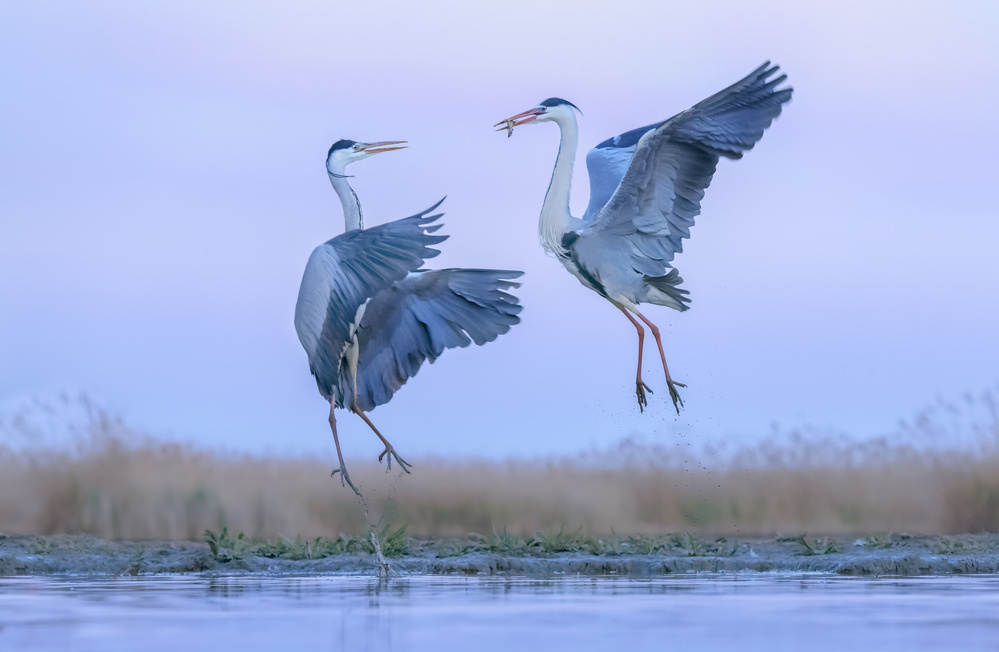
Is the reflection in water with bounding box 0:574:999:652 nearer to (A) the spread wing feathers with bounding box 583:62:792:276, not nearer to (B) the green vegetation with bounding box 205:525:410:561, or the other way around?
(B) the green vegetation with bounding box 205:525:410:561

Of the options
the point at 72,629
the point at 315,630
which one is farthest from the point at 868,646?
the point at 72,629

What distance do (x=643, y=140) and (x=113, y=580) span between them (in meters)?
4.75

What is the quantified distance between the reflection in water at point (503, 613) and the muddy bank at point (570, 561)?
52 centimetres

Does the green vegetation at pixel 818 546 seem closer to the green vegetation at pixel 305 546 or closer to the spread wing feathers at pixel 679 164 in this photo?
the spread wing feathers at pixel 679 164

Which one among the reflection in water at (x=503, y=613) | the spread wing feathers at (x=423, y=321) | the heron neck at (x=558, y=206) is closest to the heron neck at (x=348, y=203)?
the spread wing feathers at (x=423, y=321)

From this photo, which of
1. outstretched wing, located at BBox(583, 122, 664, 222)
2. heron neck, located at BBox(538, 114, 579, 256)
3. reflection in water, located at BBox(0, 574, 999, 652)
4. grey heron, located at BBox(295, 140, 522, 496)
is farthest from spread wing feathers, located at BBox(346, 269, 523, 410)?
reflection in water, located at BBox(0, 574, 999, 652)

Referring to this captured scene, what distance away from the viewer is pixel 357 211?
36.1 ft

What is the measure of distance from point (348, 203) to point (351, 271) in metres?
1.47

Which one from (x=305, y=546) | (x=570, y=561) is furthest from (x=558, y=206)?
(x=305, y=546)

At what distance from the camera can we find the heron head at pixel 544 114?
35.2ft

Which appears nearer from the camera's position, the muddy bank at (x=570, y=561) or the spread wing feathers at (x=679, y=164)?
the spread wing feathers at (x=679, y=164)

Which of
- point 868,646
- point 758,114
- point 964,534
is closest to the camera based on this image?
point 868,646

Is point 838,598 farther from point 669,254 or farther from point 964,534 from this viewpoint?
point 964,534

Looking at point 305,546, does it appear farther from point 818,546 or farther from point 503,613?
point 818,546
